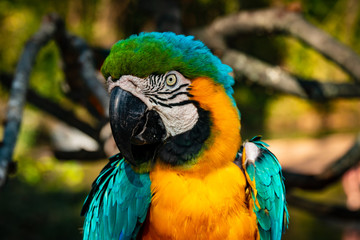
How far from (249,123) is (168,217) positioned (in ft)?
28.0

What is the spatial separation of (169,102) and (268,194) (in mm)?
449

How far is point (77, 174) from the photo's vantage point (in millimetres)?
4711

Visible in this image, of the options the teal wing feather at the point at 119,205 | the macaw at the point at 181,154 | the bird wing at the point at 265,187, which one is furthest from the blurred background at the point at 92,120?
the bird wing at the point at 265,187

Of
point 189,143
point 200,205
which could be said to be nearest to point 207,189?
point 200,205

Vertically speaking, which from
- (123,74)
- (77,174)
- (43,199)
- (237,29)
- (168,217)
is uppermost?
(237,29)

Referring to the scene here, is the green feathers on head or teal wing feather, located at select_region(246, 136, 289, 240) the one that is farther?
teal wing feather, located at select_region(246, 136, 289, 240)

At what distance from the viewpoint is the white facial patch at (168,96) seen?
1124 mm

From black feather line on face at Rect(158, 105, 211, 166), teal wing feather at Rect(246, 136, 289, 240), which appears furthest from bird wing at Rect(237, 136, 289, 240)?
black feather line on face at Rect(158, 105, 211, 166)

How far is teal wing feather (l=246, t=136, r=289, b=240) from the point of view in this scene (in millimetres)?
1255

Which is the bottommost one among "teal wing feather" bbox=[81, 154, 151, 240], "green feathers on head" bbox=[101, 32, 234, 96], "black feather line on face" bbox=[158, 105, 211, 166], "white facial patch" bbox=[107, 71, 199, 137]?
"teal wing feather" bbox=[81, 154, 151, 240]

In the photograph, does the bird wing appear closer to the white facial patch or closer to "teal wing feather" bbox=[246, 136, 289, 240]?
"teal wing feather" bbox=[246, 136, 289, 240]

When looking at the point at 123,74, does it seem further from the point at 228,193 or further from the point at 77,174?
the point at 77,174

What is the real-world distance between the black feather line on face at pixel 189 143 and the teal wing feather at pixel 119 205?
13cm

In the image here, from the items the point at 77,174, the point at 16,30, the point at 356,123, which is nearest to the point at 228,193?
the point at 77,174
